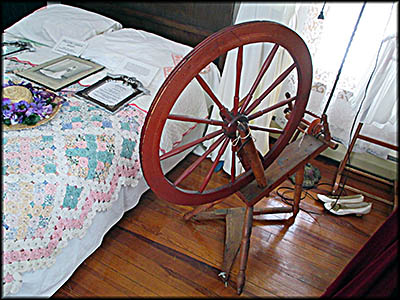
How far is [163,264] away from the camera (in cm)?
152

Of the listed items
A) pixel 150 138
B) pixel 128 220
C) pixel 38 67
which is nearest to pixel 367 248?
pixel 150 138

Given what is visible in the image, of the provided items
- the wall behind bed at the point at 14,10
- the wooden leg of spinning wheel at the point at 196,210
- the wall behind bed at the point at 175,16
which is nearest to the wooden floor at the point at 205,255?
the wooden leg of spinning wheel at the point at 196,210

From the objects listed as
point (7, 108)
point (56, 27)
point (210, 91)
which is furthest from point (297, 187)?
point (56, 27)

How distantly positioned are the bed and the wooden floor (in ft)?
0.32

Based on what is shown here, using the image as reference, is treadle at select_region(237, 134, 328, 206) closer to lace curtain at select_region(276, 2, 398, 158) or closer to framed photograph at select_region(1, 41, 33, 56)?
lace curtain at select_region(276, 2, 398, 158)

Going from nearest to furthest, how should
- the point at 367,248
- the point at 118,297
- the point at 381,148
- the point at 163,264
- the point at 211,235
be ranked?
1. the point at 367,248
2. the point at 118,297
3. the point at 163,264
4. the point at 211,235
5. the point at 381,148

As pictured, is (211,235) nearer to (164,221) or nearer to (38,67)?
(164,221)

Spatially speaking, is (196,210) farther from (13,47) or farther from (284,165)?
(13,47)

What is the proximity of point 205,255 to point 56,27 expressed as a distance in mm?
1687

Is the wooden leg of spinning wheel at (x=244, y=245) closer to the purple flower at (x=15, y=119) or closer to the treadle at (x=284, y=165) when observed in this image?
the treadle at (x=284, y=165)

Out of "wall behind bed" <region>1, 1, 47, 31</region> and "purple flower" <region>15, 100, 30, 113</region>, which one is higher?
"wall behind bed" <region>1, 1, 47, 31</region>

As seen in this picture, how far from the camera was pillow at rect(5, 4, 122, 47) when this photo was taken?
2.06 meters

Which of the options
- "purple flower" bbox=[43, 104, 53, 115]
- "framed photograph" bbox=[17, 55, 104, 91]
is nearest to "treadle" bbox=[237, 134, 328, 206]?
"purple flower" bbox=[43, 104, 53, 115]

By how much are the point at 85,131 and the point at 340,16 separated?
4.85 feet
